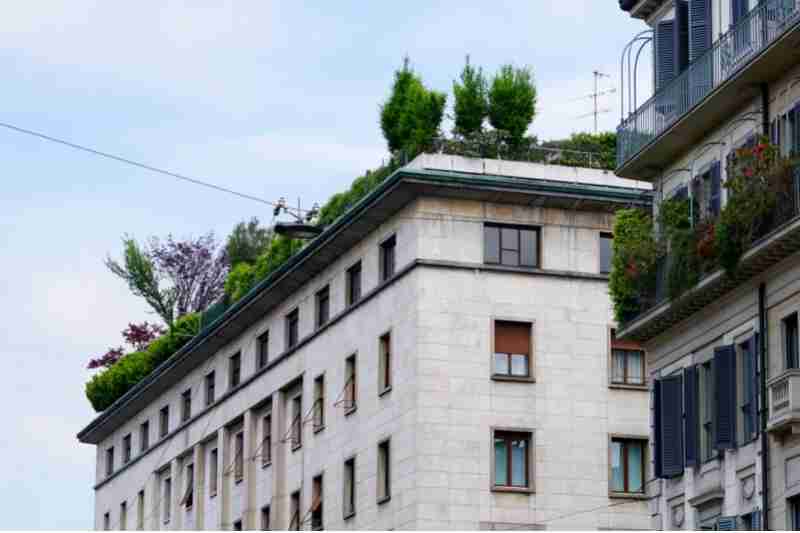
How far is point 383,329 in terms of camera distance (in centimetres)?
7256

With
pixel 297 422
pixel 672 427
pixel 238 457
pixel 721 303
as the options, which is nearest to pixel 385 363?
pixel 297 422

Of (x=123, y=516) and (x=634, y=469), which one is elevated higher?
(x=123, y=516)

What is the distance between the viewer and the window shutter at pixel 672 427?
52.9 m

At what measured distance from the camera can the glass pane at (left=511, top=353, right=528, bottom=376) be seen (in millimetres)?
70625

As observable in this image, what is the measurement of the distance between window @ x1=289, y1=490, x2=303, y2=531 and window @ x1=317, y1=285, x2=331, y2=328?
542 centimetres

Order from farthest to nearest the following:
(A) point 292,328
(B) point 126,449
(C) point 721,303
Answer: (B) point 126,449, (A) point 292,328, (C) point 721,303

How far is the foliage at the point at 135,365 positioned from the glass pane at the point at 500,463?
29.6 meters

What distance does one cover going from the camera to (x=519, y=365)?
70.8 metres

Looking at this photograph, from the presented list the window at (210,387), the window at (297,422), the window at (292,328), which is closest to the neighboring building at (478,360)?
the window at (297,422)

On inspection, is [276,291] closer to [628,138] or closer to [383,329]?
[383,329]

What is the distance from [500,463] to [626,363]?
485 centimetres

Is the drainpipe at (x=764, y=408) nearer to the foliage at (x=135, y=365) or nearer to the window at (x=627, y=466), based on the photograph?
the window at (x=627, y=466)

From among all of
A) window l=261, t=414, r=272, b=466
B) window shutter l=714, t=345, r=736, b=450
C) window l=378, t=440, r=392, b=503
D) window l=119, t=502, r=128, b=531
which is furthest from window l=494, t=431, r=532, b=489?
window l=119, t=502, r=128, b=531

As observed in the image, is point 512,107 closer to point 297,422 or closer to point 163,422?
point 297,422
